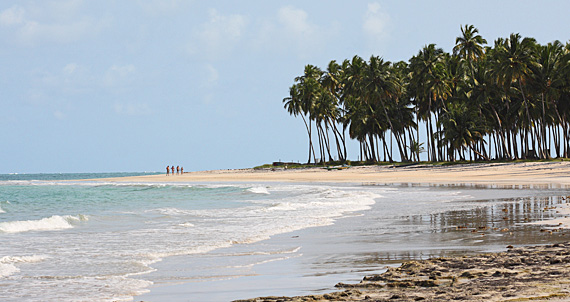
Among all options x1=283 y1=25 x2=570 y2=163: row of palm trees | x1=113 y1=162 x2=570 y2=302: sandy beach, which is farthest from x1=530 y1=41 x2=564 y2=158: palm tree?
x1=113 y1=162 x2=570 y2=302: sandy beach

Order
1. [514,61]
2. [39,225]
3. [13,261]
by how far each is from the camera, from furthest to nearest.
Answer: [514,61], [39,225], [13,261]

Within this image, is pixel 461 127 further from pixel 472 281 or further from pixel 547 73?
pixel 472 281

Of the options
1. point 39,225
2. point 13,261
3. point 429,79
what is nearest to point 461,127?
point 429,79

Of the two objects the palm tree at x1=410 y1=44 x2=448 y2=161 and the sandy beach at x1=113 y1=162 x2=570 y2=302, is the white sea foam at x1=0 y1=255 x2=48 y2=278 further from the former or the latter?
the palm tree at x1=410 y1=44 x2=448 y2=161

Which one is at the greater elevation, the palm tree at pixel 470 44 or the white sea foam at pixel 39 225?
the palm tree at pixel 470 44

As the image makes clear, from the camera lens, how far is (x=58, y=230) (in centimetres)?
1491

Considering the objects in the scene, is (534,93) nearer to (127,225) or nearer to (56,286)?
(127,225)

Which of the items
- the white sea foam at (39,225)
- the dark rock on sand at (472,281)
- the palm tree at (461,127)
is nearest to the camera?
the dark rock on sand at (472,281)

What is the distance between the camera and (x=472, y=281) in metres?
6.24

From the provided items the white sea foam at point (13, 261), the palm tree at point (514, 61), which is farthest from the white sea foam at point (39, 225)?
the palm tree at point (514, 61)

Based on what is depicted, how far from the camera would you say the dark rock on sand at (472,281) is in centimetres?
539

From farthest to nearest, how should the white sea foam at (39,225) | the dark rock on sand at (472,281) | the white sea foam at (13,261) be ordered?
the white sea foam at (39,225), the white sea foam at (13,261), the dark rock on sand at (472,281)

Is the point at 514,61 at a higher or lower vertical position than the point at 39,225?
higher

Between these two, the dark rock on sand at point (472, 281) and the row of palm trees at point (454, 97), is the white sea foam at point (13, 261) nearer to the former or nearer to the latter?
the dark rock on sand at point (472, 281)
